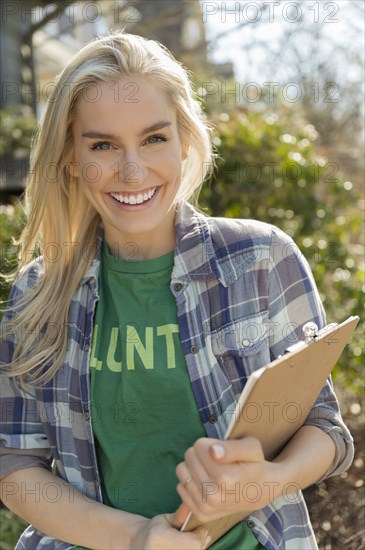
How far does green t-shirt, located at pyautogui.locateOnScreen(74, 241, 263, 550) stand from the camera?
6.36 ft

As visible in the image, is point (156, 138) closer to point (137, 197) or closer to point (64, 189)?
point (137, 197)

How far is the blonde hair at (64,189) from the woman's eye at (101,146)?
11 cm

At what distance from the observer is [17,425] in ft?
6.95

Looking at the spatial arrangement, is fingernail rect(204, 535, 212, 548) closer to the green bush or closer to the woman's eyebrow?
the woman's eyebrow

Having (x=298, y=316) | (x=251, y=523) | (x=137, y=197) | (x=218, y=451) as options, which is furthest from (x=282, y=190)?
(x=218, y=451)

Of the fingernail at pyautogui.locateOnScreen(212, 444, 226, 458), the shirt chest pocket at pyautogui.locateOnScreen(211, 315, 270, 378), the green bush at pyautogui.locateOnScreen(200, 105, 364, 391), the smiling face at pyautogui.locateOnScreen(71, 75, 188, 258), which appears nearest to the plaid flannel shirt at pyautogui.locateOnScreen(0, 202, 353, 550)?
the shirt chest pocket at pyautogui.locateOnScreen(211, 315, 270, 378)

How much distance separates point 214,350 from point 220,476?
1.62ft

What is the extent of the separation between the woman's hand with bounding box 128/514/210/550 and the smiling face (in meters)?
0.75

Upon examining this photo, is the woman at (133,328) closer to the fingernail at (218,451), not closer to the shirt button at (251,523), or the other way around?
the shirt button at (251,523)

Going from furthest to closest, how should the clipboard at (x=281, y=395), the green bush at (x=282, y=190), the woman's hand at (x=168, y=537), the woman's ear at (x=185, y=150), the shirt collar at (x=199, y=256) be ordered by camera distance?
the green bush at (x=282, y=190)
the woman's ear at (x=185, y=150)
the shirt collar at (x=199, y=256)
the woman's hand at (x=168, y=537)
the clipboard at (x=281, y=395)

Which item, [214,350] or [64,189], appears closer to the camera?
[214,350]

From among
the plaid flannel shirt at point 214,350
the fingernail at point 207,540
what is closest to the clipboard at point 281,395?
the fingernail at point 207,540

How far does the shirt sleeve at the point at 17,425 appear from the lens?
2080mm

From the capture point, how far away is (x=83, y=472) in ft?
6.67
